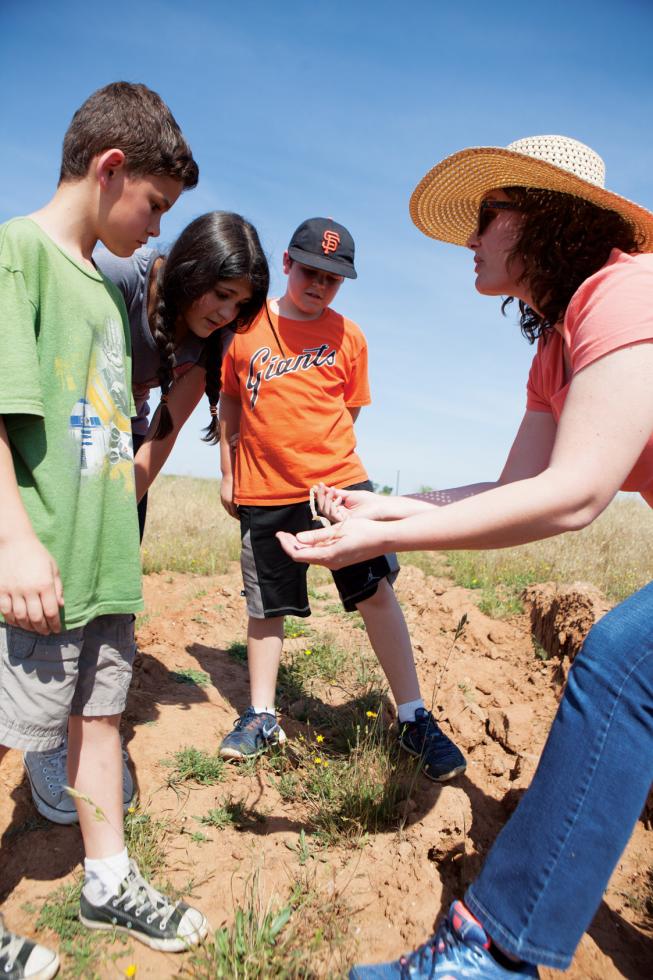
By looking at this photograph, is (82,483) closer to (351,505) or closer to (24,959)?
(351,505)

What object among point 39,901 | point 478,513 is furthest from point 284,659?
point 478,513

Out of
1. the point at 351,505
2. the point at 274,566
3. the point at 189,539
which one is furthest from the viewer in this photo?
the point at 189,539

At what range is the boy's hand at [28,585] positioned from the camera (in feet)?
4.95

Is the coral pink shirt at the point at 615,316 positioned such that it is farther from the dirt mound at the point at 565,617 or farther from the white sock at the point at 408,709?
the dirt mound at the point at 565,617

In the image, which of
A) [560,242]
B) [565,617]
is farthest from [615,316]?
[565,617]

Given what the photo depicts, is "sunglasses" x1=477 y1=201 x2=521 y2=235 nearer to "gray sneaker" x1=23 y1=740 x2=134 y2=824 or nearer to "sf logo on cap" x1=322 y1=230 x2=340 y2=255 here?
"sf logo on cap" x1=322 y1=230 x2=340 y2=255

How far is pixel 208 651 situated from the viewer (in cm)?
397

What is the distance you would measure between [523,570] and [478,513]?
4.34 meters

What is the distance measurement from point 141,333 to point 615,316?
1.65 meters

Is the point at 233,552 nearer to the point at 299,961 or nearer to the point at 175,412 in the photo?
the point at 175,412

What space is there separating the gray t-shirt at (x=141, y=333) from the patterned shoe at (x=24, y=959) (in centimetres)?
177

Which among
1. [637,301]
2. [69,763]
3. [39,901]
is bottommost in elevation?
[39,901]

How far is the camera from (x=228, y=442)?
324cm

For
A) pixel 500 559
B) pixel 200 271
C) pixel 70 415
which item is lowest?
pixel 500 559
